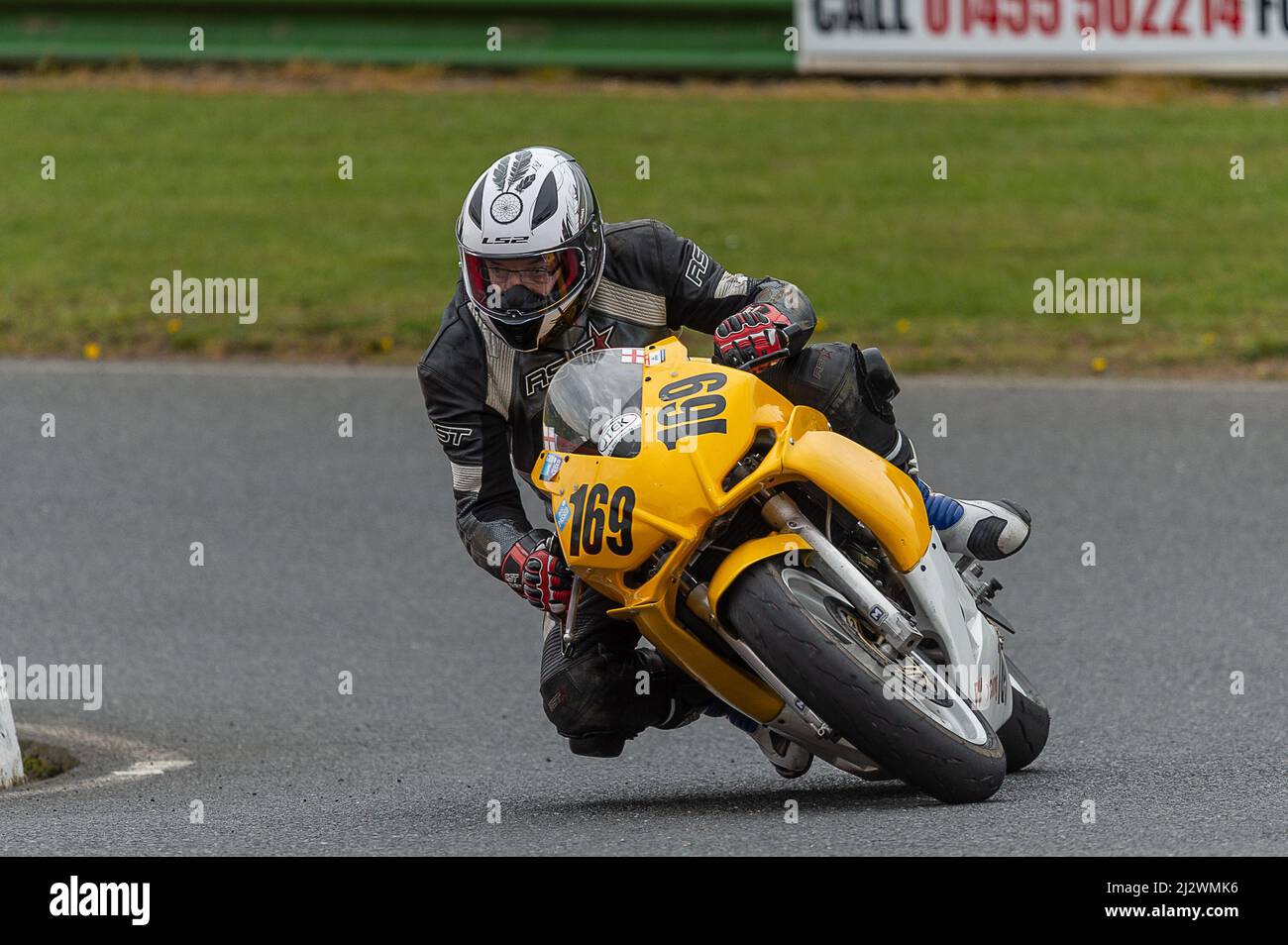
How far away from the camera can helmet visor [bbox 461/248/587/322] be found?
4.78 meters

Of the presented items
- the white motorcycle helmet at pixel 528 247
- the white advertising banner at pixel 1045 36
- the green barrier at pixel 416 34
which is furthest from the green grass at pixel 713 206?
the white motorcycle helmet at pixel 528 247

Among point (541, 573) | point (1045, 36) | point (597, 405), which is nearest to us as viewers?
point (597, 405)

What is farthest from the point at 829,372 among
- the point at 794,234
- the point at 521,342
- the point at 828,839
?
the point at 794,234

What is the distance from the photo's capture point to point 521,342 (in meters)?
4.91

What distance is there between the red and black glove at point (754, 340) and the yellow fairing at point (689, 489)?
72mm

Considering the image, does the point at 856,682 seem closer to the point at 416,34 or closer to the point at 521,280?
the point at 521,280

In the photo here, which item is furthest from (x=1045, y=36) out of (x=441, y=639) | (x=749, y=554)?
(x=749, y=554)

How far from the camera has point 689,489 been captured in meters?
4.29

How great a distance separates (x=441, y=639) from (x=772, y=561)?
10.7 ft

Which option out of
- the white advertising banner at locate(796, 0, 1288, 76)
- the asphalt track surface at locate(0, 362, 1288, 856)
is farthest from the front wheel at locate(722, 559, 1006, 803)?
the white advertising banner at locate(796, 0, 1288, 76)

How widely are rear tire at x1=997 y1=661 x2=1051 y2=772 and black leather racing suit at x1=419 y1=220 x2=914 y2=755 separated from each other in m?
0.71

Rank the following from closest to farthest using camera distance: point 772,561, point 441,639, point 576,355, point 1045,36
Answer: point 772,561, point 576,355, point 441,639, point 1045,36

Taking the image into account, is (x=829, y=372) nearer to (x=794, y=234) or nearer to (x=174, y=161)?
(x=794, y=234)
